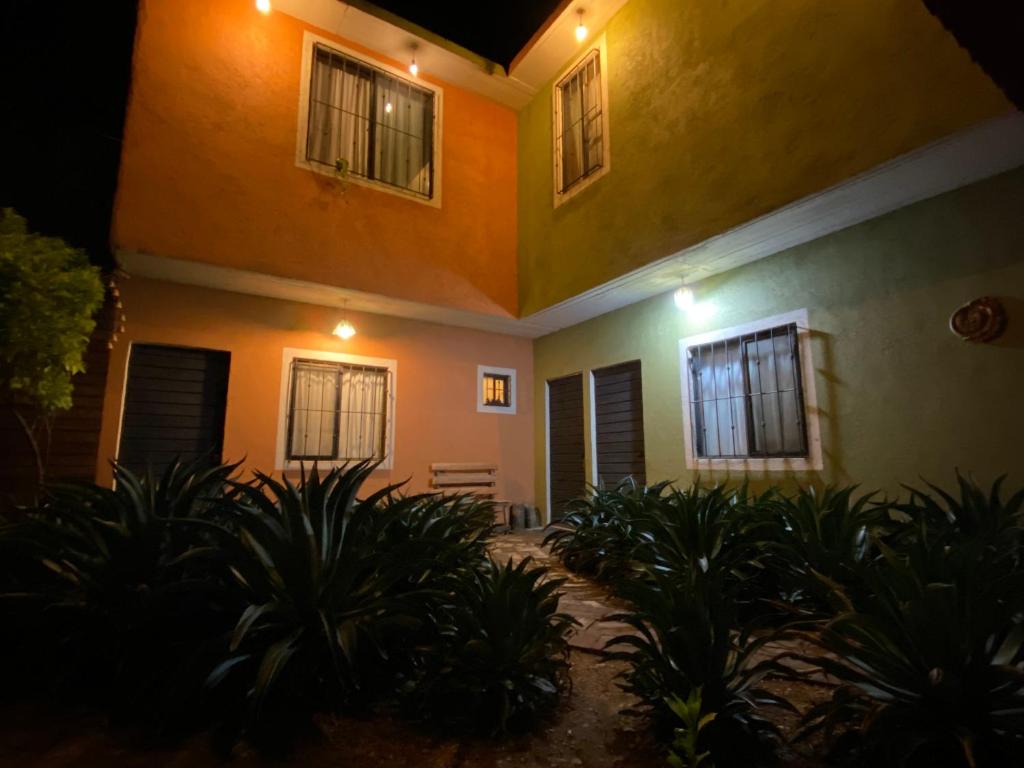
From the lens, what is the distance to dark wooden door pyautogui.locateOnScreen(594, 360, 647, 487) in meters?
7.28

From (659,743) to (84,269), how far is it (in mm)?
6222

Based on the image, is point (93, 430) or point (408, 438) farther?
point (408, 438)

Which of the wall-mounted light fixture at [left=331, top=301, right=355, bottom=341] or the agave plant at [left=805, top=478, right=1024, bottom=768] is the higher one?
the wall-mounted light fixture at [left=331, top=301, right=355, bottom=341]

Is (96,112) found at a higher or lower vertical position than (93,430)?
higher

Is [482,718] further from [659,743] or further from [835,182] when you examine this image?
[835,182]

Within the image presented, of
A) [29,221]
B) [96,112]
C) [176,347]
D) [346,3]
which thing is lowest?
[176,347]

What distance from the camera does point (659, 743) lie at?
6.27ft

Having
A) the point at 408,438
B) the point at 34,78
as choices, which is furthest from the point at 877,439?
the point at 34,78

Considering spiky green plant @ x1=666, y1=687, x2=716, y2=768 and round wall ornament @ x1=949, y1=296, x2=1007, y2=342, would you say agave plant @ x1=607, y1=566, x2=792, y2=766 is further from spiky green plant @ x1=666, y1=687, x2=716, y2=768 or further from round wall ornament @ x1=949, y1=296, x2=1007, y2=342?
round wall ornament @ x1=949, y1=296, x2=1007, y2=342

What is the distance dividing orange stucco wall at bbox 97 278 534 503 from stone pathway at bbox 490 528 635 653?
83.9 inches

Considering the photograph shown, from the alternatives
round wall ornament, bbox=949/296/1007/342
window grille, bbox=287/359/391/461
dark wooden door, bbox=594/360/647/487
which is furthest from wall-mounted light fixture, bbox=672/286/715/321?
window grille, bbox=287/359/391/461

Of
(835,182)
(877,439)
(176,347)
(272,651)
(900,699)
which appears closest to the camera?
(900,699)

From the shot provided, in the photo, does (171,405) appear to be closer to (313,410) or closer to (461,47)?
(313,410)

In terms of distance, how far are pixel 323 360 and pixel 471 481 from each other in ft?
9.64
